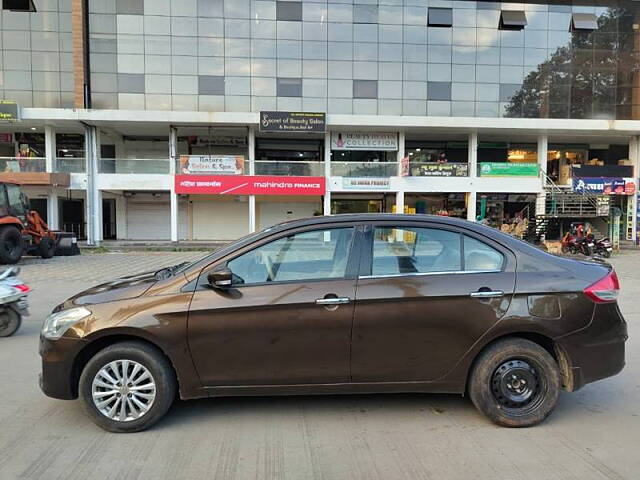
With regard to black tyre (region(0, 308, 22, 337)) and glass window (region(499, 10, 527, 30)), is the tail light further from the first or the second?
glass window (region(499, 10, 527, 30))

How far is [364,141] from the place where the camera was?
29281 millimetres

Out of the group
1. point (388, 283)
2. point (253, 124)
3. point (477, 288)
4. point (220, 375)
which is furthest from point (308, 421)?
point (253, 124)

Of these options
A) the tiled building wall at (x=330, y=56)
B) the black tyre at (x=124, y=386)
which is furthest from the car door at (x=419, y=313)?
the tiled building wall at (x=330, y=56)

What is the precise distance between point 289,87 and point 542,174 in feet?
52.3

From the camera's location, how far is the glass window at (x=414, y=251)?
3.85 m

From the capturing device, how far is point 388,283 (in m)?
3.74

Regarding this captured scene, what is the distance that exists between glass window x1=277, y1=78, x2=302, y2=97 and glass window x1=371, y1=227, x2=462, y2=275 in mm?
25790

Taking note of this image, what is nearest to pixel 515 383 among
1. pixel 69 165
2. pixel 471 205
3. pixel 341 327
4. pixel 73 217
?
pixel 341 327

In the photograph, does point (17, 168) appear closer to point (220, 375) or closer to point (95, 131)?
point (95, 131)

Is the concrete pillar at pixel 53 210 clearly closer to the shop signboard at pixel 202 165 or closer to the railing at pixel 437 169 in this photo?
the shop signboard at pixel 202 165

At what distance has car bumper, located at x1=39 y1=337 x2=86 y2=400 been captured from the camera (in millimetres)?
3625

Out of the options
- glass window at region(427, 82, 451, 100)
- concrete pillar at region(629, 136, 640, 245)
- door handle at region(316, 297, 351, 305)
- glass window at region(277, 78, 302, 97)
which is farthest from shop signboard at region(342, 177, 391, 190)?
door handle at region(316, 297, 351, 305)

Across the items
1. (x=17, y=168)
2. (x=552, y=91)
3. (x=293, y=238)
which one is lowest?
(x=293, y=238)

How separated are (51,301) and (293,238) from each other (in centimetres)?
764
